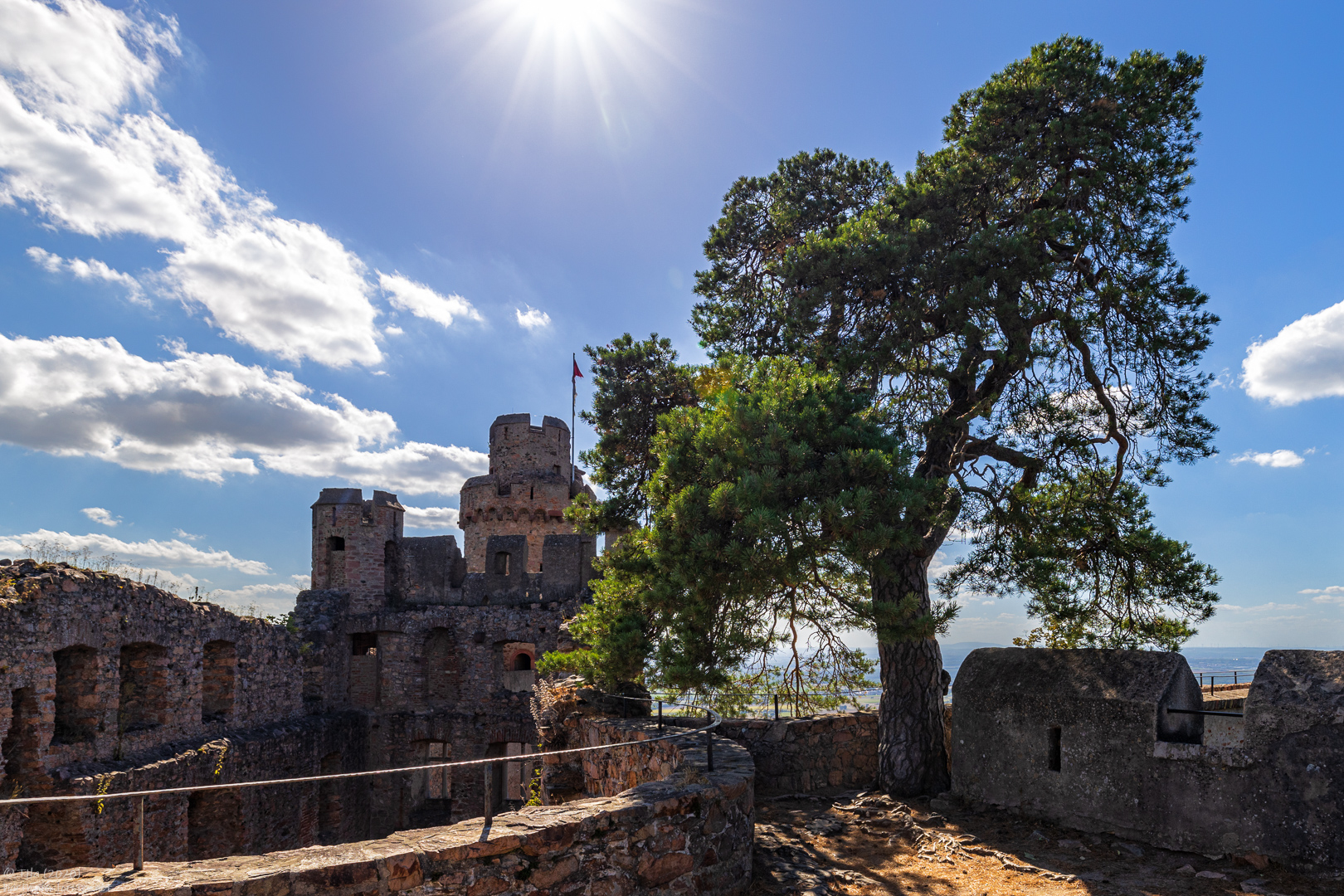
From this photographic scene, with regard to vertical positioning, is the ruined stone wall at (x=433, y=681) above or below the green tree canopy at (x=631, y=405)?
below

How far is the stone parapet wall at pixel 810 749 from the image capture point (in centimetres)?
1080

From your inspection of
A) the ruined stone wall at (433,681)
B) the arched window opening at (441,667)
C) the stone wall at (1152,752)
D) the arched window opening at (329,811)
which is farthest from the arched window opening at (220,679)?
the stone wall at (1152,752)

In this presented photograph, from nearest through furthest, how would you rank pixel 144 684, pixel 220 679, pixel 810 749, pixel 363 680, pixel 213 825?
pixel 810 749 → pixel 144 684 → pixel 213 825 → pixel 220 679 → pixel 363 680

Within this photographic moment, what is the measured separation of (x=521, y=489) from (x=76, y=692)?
16.5 meters

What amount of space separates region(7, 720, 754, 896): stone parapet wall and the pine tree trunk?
375cm

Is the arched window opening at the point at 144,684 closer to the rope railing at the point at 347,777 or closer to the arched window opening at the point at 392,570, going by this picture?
the rope railing at the point at 347,777

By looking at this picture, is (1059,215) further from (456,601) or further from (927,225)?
(456,601)

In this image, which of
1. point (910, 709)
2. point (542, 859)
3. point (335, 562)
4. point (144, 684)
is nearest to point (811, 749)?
point (910, 709)

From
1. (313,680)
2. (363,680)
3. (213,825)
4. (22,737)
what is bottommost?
(213,825)

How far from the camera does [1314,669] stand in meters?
6.95

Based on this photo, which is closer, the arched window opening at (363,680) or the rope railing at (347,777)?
the rope railing at (347,777)

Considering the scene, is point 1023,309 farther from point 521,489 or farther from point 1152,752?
point 521,489

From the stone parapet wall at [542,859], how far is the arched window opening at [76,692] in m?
8.87

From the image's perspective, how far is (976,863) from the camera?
7.36 metres
